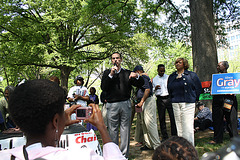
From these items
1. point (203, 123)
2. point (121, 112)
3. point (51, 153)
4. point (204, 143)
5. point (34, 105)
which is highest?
point (34, 105)

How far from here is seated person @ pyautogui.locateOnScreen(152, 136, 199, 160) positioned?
1.48 meters

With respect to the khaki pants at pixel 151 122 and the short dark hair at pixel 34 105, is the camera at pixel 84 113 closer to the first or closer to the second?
the short dark hair at pixel 34 105

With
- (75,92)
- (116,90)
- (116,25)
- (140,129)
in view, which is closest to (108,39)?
(116,25)

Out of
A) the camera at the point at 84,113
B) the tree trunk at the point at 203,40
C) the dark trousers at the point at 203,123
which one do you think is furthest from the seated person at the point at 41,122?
the tree trunk at the point at 203,40

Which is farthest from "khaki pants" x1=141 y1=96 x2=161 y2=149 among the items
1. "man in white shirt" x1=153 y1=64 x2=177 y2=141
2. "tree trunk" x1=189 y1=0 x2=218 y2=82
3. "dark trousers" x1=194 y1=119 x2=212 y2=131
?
"tree trunk" x1=189 y1=0 x2=218 y2=82

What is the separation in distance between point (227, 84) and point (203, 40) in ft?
8.65

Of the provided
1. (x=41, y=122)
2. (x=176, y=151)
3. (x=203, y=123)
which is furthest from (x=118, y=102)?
(x=203, y=123)

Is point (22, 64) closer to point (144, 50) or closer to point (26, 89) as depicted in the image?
point (144, 50)

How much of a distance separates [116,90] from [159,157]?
2773mm

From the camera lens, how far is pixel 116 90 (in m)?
4.25

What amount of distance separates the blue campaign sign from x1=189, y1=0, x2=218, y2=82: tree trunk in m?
1.92

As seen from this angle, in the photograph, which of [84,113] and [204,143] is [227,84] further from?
[84,113]

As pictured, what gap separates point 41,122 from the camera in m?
1.31

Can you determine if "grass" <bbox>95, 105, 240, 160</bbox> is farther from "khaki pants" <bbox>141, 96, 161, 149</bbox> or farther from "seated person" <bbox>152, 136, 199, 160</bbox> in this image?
"seated person" <bbox>152, 136, 199, 160</bbox>
